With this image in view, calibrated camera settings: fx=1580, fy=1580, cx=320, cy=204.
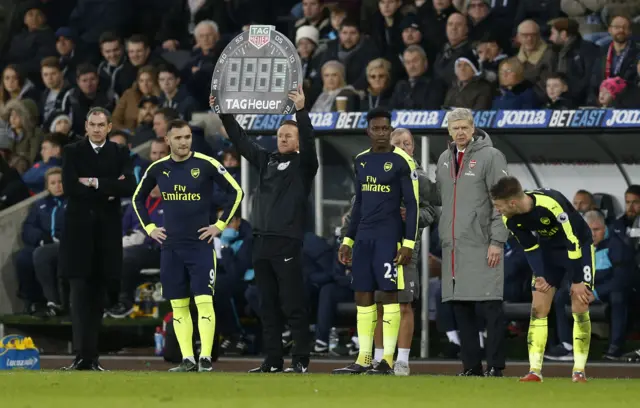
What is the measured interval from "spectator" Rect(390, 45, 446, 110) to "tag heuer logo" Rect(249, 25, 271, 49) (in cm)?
366

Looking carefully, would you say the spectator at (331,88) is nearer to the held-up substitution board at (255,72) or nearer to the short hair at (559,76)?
the short hair at (559,76)

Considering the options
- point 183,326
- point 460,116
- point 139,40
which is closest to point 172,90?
point 139,40

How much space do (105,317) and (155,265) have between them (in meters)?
0.82

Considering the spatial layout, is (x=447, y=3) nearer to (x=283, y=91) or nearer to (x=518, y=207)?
(x=283, y=91)

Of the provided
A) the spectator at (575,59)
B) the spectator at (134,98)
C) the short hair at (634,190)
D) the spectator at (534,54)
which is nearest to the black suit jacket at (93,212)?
the short hair at (634,190)

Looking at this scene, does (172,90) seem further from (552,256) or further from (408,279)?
(552,256)

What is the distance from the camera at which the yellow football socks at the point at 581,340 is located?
11883 millimetres

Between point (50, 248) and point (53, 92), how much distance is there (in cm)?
429

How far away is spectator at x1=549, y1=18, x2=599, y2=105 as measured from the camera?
17.5 m

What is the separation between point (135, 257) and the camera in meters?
17.9

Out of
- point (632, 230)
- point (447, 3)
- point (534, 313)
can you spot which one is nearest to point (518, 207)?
point (534, 313)

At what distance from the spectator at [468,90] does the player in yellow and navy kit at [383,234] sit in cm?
415

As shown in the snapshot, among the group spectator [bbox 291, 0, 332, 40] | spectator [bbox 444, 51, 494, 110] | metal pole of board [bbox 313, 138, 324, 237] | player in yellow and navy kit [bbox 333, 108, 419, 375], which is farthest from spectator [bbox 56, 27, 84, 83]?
player in yellow and navy kit [bbox 333, 108, 419, 375]

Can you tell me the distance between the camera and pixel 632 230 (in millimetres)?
16203
